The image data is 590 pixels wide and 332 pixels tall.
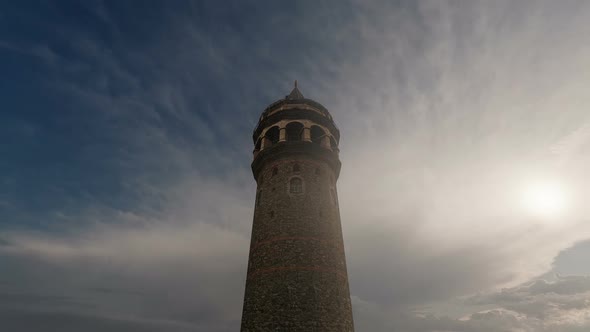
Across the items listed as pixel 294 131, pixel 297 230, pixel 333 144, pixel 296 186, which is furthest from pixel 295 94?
pixel 297 230

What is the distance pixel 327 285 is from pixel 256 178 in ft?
36.1

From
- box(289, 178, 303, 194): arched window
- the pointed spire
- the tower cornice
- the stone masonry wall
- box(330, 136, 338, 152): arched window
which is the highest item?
the pointed spire

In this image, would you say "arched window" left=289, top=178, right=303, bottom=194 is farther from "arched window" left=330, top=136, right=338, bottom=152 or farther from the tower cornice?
"arched window" left=330, top=136, right=338, bottom=152

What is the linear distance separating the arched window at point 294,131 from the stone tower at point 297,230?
0.28 feet

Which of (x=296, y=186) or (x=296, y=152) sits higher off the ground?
(x=296, y=152)

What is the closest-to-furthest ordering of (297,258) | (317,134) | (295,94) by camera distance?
(297,258), (317,134), (295,94)

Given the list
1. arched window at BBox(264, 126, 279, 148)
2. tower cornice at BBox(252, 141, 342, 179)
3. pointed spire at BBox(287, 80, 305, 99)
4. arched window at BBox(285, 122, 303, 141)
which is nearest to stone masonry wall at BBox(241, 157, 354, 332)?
tower cornice at BBox(252, 141, 342, 179)

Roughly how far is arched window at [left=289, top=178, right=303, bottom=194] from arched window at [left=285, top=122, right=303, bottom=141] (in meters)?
4.62

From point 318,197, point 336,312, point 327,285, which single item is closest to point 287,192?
point 318,197

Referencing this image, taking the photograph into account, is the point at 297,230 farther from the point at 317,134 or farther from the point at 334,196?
the point at 317,134

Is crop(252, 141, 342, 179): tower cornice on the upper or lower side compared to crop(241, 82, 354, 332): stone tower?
upper

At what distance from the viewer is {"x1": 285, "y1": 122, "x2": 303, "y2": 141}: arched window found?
26.5 m

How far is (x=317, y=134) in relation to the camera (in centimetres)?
2680

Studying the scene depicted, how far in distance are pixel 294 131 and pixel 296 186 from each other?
6790 millimetres
